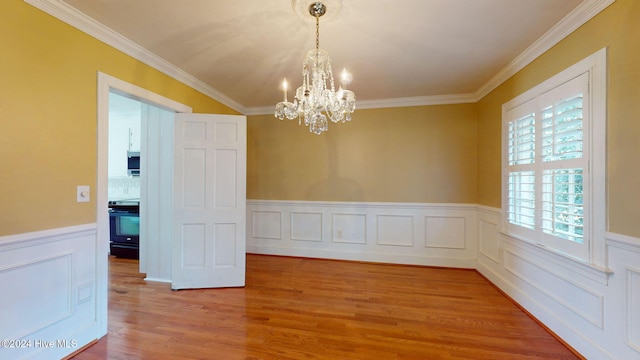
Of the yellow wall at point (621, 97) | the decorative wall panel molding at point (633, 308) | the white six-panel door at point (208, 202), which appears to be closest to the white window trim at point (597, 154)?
the yellow wall at point (621, 97)

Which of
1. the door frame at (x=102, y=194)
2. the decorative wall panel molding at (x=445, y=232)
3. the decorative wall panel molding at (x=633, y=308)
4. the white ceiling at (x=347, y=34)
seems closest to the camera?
the decorative wall panel molding at (x=633, y=308)

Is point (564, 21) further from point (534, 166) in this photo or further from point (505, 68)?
point (534, 166)

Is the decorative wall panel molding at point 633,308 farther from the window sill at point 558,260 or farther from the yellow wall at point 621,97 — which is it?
the yellow wall at point 621,97

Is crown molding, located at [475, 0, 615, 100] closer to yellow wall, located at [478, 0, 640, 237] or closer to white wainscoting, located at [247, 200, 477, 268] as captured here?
yellow wall, located at [478, 0, 640, 237]

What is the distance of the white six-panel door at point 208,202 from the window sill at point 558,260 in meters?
3.12

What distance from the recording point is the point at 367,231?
13.2ft

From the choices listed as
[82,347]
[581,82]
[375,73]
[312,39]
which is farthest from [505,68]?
[82,347]

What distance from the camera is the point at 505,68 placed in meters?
2.83

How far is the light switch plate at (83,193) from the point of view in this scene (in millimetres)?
1970

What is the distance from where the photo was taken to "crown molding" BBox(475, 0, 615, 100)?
177cm

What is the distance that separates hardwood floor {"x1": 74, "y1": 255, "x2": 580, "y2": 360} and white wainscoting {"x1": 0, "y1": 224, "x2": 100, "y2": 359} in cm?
23

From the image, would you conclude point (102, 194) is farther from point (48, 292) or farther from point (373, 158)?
point (373, 158)

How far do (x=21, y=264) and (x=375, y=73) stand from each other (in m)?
3.48

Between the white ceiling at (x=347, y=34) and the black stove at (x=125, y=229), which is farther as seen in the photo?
the black stove at (x=125, y=229)
